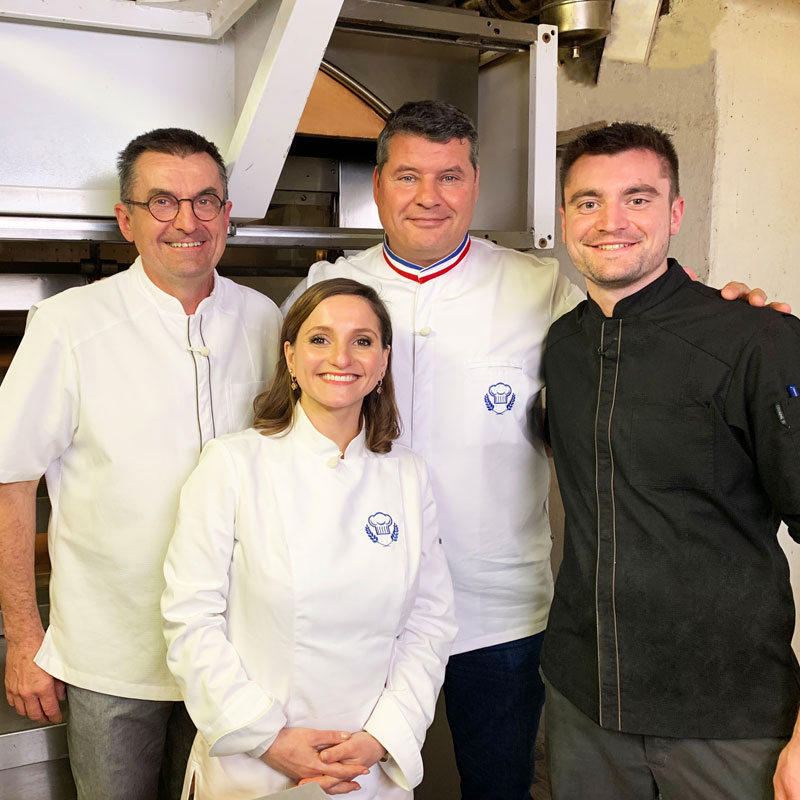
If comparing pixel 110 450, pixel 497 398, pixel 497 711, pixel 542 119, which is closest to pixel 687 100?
pixel 542 119

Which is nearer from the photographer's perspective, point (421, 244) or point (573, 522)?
point (573, 522)

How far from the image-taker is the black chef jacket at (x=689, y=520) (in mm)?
1121

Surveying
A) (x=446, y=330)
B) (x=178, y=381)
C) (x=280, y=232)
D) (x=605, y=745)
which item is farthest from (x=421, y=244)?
(x=605, y=745)

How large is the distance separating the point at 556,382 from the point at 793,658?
19.8 inches

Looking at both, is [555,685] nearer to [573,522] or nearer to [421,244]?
[573,522]

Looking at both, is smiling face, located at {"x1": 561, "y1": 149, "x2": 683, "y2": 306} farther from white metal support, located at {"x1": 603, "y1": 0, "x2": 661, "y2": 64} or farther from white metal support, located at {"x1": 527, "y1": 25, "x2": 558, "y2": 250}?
white metal support, located at {"x1": 603, "y1": 0, "x2": 661, "y2": 64}

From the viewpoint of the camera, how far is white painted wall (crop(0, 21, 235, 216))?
4.56ft

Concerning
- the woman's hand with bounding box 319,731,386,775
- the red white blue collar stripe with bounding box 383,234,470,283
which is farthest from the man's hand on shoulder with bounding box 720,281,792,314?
the woman's hand with bounding box 319,731,386,775

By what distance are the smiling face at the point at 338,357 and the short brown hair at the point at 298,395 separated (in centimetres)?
2

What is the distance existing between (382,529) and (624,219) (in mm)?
545

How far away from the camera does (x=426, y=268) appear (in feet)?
4.82

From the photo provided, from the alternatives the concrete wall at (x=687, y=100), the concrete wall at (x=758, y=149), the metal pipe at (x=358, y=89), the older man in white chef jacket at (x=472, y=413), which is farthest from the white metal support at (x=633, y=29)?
the older man in white chef jacket at (x=472, y=413)

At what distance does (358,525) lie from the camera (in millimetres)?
1220

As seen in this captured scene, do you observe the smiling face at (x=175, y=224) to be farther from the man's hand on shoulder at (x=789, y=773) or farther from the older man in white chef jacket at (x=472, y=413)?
the man's hand on shoulder at (x=789, y=773)
